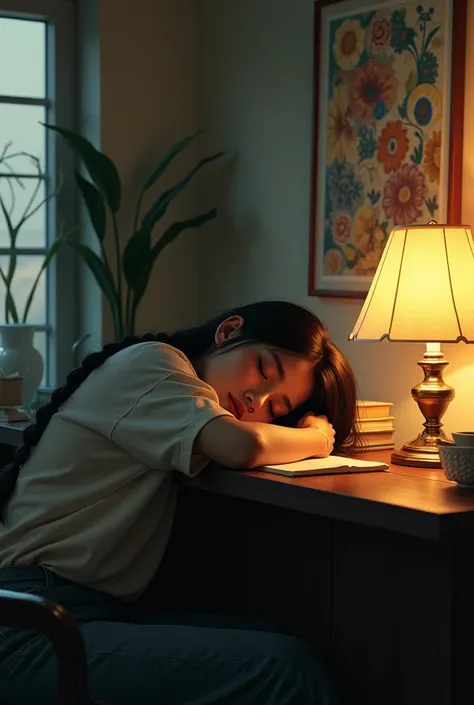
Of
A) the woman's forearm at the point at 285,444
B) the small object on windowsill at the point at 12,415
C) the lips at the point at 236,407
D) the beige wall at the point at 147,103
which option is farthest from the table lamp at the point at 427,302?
the beige wall at the point at 147,103

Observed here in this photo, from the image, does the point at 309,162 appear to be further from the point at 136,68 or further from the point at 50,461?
the point at 50,461

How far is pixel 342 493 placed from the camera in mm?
1780

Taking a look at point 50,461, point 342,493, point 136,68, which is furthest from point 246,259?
point 342,493

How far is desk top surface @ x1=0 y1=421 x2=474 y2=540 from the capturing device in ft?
5.42

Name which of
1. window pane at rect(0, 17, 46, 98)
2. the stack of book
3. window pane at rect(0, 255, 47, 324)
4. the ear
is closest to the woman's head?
the ear

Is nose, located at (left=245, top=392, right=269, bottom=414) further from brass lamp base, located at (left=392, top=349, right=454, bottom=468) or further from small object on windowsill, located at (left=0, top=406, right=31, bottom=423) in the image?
small object on windowsill, located at (left=0, top=406, right=31, bottom=423)

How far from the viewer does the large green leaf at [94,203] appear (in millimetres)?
3242

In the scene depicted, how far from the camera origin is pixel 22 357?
3166 millimetres

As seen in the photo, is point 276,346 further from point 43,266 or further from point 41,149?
point 41,149

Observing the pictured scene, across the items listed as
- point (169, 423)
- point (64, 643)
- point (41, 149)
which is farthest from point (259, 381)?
point (41, 149)

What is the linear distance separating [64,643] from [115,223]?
6.70 ft

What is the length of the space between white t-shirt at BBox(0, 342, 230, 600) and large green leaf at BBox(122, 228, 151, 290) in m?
1.22

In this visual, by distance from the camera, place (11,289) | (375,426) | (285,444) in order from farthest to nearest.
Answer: (11,289) < (375,426) < (285,444)

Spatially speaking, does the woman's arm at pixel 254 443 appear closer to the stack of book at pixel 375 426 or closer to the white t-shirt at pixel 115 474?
the white t-shirt at pixel 115 474
